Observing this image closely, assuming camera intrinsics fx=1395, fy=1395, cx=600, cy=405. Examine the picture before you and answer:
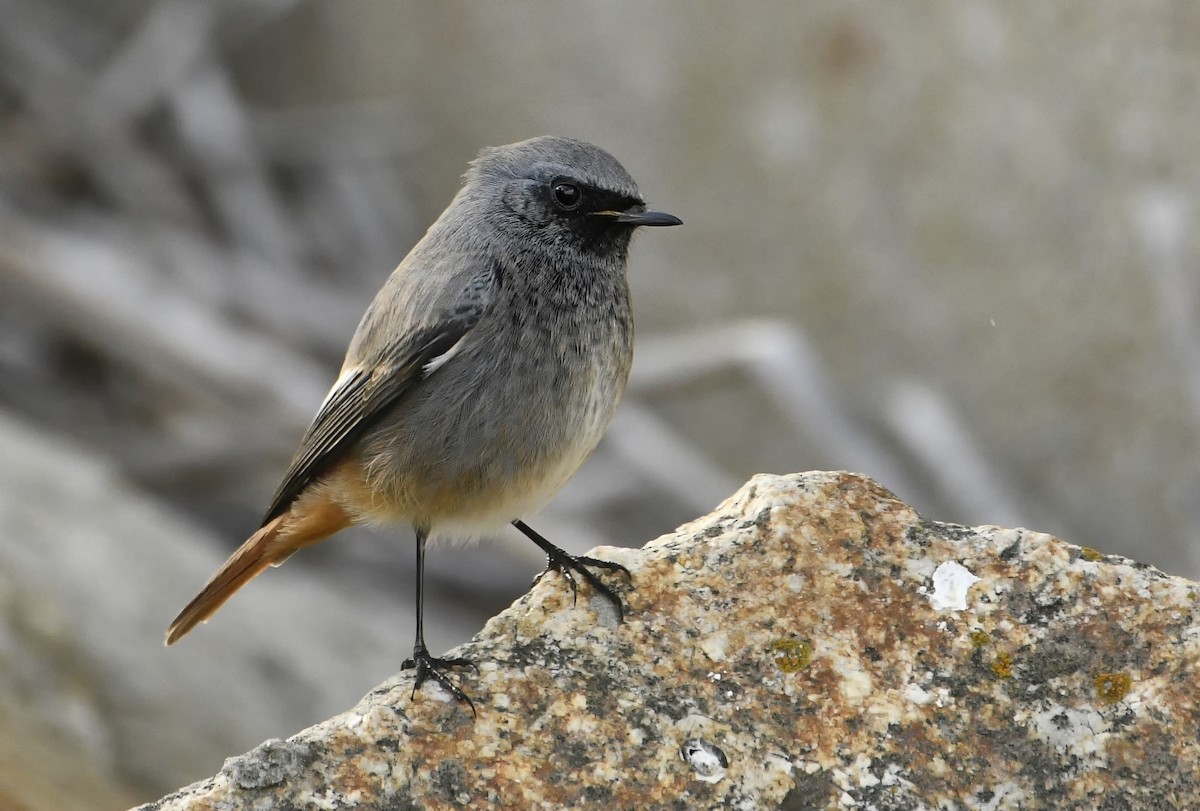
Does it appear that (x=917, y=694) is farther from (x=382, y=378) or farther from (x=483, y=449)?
(x=382, y=378)

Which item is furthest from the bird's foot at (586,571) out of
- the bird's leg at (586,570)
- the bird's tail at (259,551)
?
the bird's tail at (259,551)

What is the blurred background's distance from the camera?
715 centimetres

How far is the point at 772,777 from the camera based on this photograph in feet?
8.96

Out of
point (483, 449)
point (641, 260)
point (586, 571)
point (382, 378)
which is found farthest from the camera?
point (641, 260)

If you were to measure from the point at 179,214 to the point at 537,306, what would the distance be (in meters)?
5.83

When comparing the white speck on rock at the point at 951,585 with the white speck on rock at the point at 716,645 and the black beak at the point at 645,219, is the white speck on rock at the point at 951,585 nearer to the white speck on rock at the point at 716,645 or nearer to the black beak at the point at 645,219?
the white speck on rock at the point at 716,645

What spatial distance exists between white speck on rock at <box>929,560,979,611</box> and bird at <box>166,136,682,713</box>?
0.84 meters

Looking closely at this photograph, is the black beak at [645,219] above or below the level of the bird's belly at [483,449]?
above

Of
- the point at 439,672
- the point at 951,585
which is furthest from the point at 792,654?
the point at 439,672

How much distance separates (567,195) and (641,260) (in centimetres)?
465

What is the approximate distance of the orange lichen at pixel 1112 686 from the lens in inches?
111

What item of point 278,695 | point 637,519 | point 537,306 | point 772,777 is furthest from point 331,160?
point 772,777

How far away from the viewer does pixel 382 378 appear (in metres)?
3.94

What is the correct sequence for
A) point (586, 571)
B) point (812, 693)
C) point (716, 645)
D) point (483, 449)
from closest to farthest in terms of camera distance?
→ point (812, 693) → point (716, 645) → point (586, 571) → point (483, 449)
